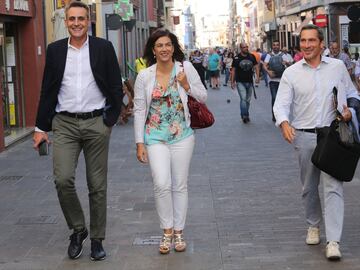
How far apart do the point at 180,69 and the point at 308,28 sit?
3.47 feet

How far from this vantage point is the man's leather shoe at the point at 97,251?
5.91 metres

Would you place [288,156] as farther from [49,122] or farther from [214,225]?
[49,122]

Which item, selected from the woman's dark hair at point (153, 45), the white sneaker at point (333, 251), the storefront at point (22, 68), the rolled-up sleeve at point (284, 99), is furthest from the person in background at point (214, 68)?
the white sneaker at point (333, 251)

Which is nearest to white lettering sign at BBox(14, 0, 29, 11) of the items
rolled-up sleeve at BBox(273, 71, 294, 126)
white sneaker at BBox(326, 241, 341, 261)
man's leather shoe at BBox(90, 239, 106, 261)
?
man's leather shoe at BBox(90, 239, 106, 261)

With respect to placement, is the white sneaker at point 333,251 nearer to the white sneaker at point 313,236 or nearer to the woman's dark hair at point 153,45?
the white sneaker at point 313,236

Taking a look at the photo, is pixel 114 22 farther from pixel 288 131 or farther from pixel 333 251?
pixel 333 251

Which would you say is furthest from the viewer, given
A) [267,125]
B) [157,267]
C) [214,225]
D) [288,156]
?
[267,125]

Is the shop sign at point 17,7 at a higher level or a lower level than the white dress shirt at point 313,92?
higher

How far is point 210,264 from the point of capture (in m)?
5.73

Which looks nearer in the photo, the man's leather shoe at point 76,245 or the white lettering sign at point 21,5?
the man's leather shoe at point 76,245

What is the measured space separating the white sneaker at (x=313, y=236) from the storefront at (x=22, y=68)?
986cm

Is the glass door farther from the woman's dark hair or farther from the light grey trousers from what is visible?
the light grey trousers

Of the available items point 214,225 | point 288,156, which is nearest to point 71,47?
point 214,225

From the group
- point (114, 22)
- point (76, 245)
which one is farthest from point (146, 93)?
point (114, 22)
